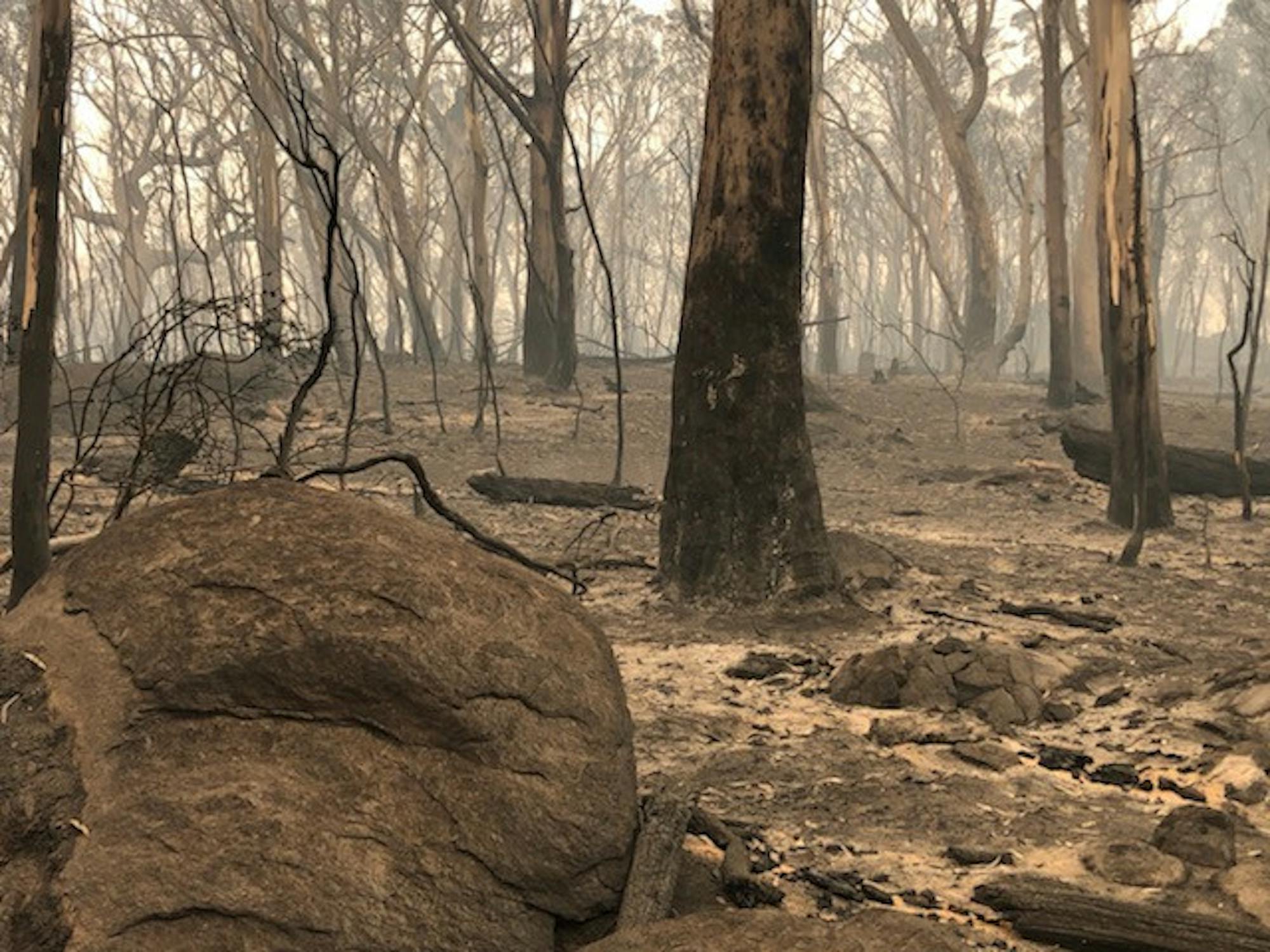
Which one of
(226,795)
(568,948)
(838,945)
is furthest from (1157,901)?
(226,795)

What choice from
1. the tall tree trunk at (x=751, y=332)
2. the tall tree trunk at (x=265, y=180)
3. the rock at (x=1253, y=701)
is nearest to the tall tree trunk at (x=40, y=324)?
the tall tree trunk at (x=751, y=332)

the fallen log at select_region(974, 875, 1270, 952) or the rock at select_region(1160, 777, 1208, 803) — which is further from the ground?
the fallen log at select_region(974, 875, 1270, 952)

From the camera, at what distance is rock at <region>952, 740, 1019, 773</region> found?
3.92 meters

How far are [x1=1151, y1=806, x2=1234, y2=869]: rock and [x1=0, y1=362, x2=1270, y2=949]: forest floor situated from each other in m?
0.07

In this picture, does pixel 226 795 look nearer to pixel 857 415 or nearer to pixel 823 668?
pixel 823 668

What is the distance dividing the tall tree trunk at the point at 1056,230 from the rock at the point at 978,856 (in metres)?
10.8

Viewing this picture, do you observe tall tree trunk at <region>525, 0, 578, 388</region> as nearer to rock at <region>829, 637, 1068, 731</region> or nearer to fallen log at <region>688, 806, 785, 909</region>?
rock at <region>829, 637, 1068, 731</region>

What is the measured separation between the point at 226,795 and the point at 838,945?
120 centimetres

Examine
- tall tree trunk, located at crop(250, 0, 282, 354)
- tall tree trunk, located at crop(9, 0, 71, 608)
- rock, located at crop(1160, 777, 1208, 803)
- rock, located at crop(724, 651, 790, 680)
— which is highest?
tall tree trunk, located at crop(250, 0, 282, 354)

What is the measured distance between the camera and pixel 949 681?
15.0 ft

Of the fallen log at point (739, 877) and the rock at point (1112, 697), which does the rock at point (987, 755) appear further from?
the fallen log at point (739, 877)

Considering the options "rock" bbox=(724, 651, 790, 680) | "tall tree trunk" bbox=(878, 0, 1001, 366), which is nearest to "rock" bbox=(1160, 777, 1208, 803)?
"rock" bbox=(724, 651, 790, 680)

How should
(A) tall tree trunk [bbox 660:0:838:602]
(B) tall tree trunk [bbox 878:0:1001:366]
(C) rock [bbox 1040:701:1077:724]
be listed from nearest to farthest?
(C) rock [bbox 1040:701:1077:724] < (A) tall tree trunk [bbox 660:0:838:602] < (B) tall tree trunk [bbox 878:0:1001:366]

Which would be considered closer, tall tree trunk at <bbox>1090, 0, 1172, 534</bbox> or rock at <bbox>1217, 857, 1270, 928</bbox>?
rock at <bbox>1217, 857, 1270, 928</bbox>
